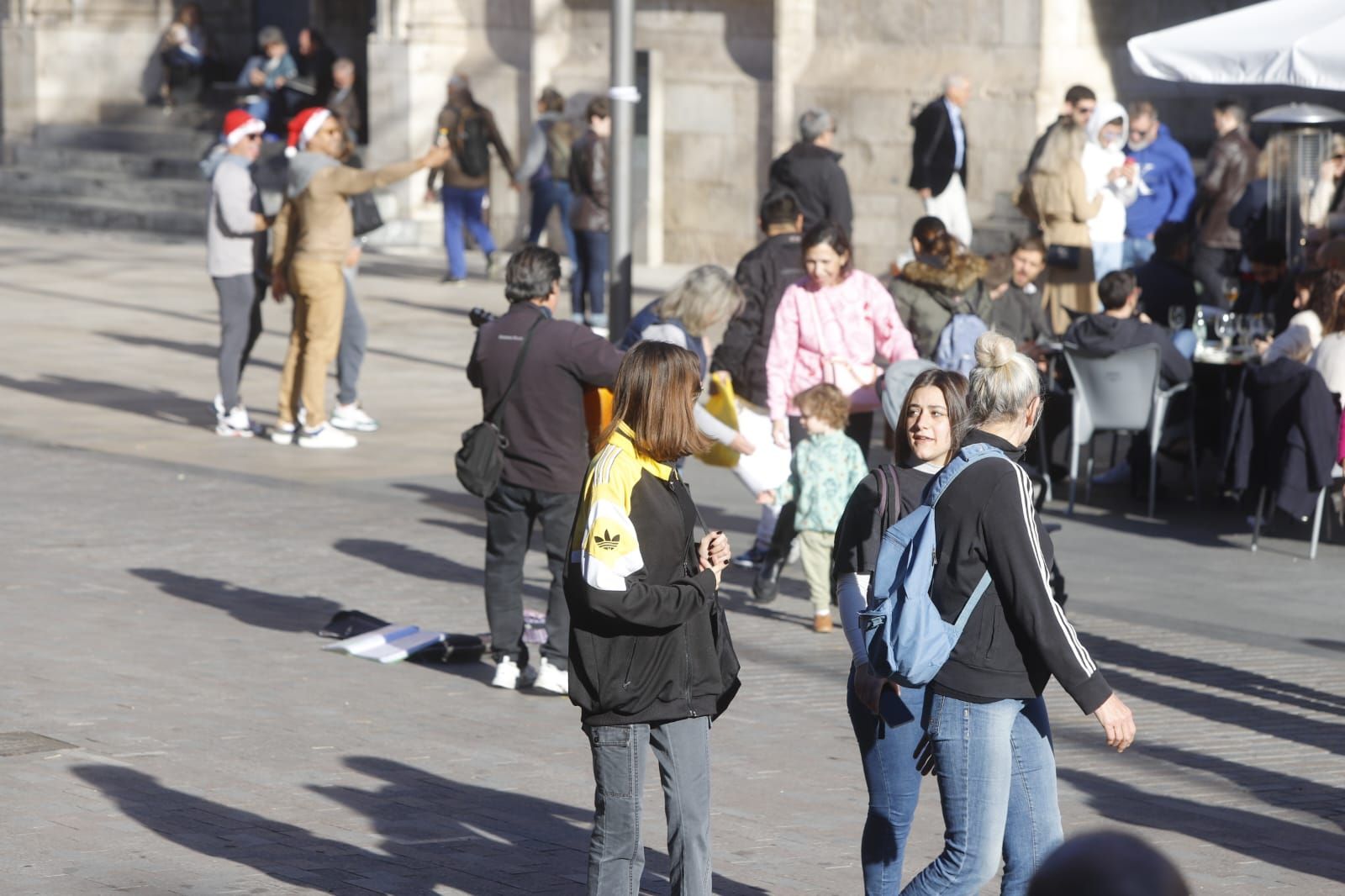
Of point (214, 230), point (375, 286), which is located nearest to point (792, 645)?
point (214, 230)

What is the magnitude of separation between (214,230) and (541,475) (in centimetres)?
647

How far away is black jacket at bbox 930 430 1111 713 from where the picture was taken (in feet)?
14.7

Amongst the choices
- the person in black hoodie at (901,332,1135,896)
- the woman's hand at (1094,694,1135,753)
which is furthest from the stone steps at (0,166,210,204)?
the woman's hand at (1094,694,1135,753)

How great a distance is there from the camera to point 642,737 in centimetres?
500

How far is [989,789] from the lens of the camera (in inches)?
181

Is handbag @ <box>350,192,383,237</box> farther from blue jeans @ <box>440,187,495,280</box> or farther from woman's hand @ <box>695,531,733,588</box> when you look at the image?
woman's hand @ <box>695,531,733,588</box>

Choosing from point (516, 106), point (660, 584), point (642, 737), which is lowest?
point (642, 737)

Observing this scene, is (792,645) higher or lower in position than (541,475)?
lower

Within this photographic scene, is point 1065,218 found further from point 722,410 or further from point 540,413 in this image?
point 540,413

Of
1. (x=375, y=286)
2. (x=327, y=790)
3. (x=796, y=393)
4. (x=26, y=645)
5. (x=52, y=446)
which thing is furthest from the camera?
(x=375, y=286)

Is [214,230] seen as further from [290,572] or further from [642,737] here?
Answer: [642,737]

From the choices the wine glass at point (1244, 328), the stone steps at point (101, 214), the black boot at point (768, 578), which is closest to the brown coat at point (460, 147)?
the stone steps at point (101, 214)

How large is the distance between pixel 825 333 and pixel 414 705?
2973 millimetres

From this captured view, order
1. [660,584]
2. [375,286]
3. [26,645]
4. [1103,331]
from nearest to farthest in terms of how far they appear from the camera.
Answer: [660,584] → [26,645] → [1103,331] → [375,286]
